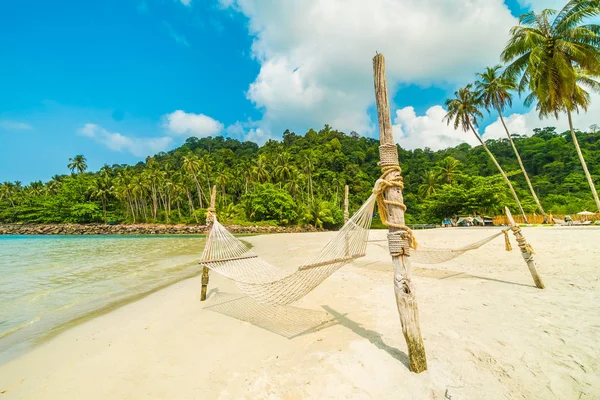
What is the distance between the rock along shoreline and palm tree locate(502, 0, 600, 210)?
19945mm

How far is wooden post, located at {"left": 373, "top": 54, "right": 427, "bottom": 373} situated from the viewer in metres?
1.89

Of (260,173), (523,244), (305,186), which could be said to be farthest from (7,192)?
(523,244)

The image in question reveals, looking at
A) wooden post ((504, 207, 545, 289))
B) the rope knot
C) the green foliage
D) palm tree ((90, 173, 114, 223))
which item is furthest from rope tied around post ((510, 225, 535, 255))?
palm tree ((90, 173, 114, 223))

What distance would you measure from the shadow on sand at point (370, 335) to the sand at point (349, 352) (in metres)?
0.01

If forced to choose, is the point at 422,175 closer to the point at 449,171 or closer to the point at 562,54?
the point at 449,171

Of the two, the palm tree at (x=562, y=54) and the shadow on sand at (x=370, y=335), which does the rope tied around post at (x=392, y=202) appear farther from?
the palm tree at (x=562, y=54)

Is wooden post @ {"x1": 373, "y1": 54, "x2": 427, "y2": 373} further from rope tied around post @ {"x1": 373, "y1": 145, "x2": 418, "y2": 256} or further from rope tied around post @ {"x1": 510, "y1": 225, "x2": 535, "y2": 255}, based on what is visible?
rope tied around post @ {"x1": 510, "y1": 225, "x2": 535, "y2": 255}

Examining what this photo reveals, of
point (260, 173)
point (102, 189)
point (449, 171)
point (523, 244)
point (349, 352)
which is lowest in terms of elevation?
point (349, 352)

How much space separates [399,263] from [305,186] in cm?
3429

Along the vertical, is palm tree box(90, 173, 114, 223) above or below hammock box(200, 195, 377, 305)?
above

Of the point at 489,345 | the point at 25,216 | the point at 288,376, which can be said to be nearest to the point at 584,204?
the point at 489,345

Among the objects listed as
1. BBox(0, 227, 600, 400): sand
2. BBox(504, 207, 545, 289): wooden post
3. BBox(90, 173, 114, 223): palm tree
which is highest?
BBox(90, 173, 114, 223): palm tree

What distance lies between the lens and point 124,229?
3159 cm

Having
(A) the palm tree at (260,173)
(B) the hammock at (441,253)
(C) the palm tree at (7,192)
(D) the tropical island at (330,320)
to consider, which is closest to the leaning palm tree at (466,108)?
(D) the tropical island at (330,320)
